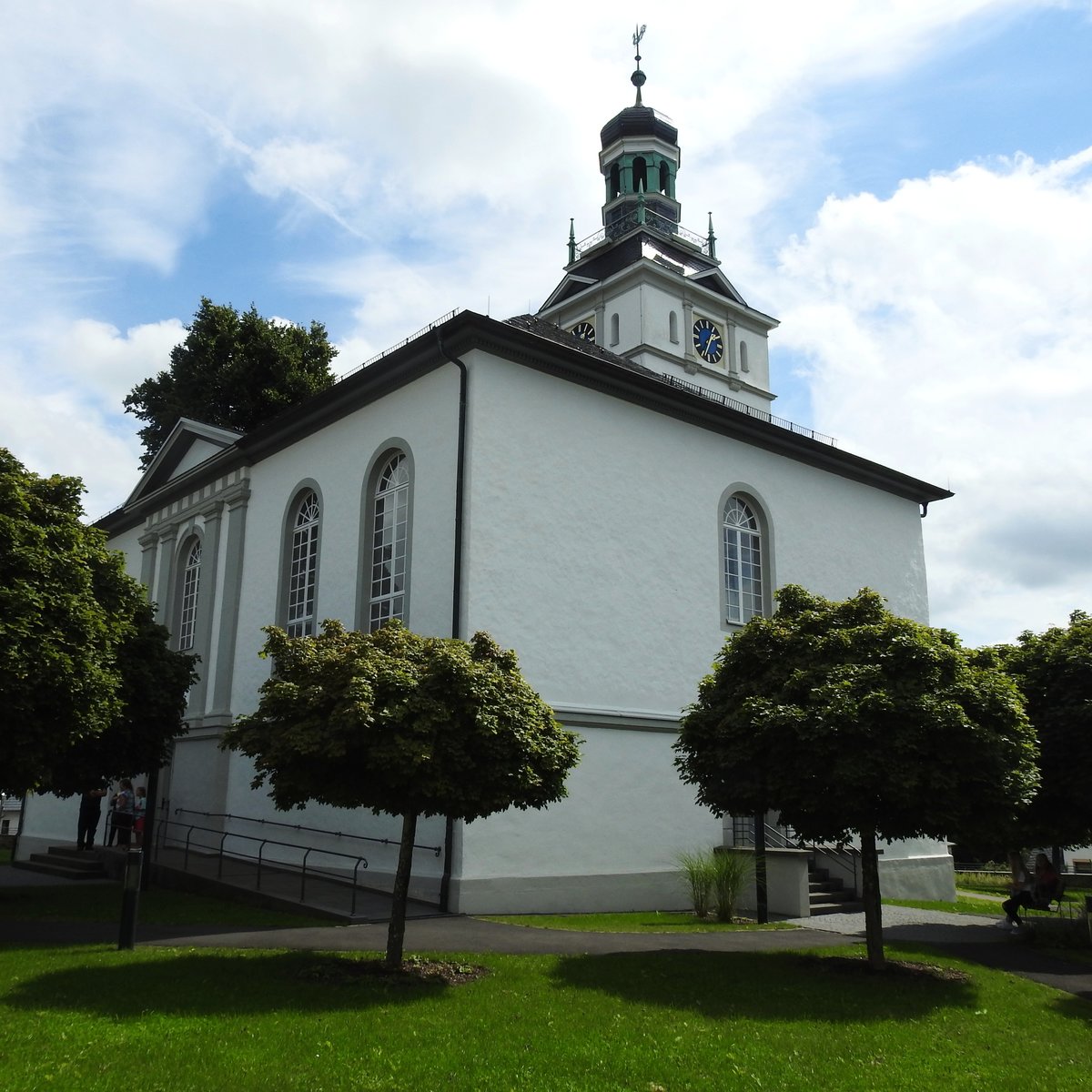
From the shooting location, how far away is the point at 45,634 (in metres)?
12.4

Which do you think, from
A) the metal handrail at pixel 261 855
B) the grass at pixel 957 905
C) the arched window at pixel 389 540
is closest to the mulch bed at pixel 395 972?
the metal handrail at pixel 261 855

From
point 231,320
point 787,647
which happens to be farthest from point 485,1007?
point 231,320

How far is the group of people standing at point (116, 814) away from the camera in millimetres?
21422

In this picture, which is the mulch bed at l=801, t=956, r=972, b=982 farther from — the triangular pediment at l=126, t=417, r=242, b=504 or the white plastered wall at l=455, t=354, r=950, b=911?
the triangular pediment at l=126, t=417, r=242, b=504

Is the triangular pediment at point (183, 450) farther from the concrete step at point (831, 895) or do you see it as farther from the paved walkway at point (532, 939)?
the concrete step at point (831, 895)

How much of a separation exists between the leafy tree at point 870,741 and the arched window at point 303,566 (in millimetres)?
10788

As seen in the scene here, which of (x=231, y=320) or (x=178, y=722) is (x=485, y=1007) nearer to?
(x=178, y=722)

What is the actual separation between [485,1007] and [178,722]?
10471mm

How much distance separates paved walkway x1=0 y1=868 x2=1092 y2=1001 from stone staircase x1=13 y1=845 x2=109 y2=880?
8.02 metres

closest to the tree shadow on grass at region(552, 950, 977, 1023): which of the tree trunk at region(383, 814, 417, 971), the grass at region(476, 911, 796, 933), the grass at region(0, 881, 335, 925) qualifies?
the tree trunk at region(383, 814, 417, 971)

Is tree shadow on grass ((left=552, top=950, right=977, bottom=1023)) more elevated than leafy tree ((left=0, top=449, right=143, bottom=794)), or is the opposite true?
leafy tree ((left=0, top=449, right=143, bottom=794))

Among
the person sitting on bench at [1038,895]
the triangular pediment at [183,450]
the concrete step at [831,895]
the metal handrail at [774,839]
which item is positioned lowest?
the concrete step at [831,895]

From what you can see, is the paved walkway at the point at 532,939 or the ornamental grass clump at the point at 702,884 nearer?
the paved walkway at the point at 532,939

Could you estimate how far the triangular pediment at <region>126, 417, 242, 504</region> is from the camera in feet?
83.5
